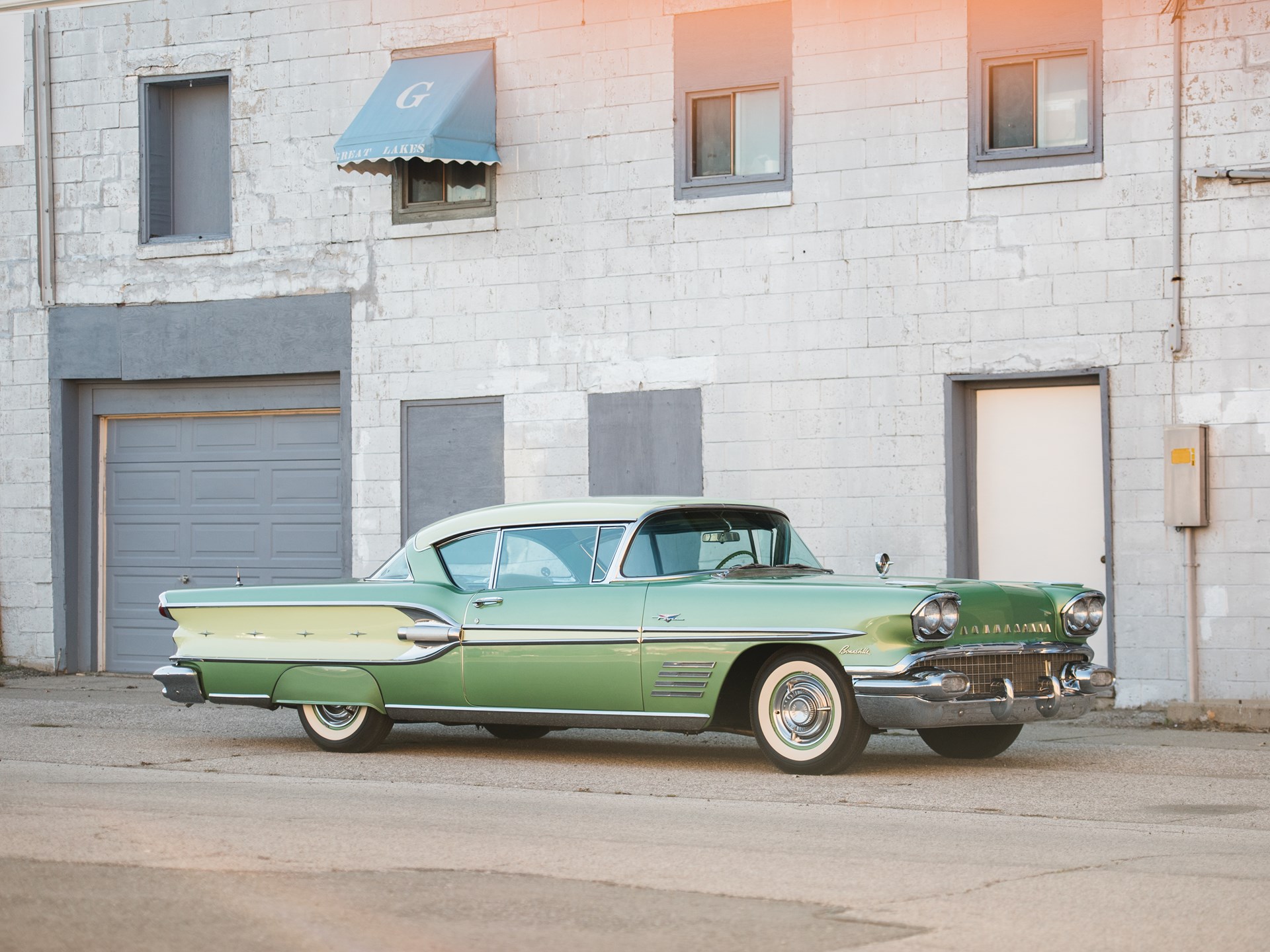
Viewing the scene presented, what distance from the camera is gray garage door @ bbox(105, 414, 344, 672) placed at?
16500 mm

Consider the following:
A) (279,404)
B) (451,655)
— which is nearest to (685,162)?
(279,404)

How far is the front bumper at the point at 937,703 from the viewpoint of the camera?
331 inches

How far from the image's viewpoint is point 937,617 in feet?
28.0

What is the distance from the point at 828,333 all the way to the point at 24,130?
8505mm

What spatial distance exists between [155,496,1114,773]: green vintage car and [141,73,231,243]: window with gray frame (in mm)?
7220

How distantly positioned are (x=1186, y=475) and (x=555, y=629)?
5576 mm

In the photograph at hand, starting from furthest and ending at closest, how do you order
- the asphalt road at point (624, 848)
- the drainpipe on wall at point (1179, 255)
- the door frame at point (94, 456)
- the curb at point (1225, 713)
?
the door frame at point (94, 456), the drainpipe on wall at point (1179, 255), the curb at point (1225, 713), the asphalt road at point (624, 848)

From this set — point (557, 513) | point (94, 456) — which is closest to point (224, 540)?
point (94, 456)

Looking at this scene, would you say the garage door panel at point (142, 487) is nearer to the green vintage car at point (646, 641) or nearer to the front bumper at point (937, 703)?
the green vintage car at point (646, 641)

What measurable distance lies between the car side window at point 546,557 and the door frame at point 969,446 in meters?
4.76

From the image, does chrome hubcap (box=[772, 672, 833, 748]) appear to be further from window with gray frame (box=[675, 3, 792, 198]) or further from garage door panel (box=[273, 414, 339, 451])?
garage door panel (box=[273, 414, 339, 451])

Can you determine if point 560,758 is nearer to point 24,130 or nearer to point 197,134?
point 197,134

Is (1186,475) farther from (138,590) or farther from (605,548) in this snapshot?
(138,590)

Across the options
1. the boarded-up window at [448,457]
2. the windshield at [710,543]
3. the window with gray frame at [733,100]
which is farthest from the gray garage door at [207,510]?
the windshield at [710,543]
